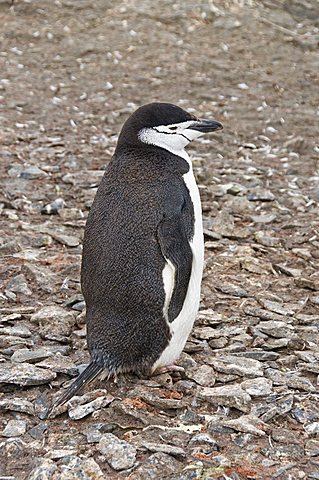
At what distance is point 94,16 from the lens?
8.74m

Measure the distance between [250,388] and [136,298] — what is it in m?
0.53

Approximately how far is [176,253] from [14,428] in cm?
82

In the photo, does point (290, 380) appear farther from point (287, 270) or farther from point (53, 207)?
point (53, 207)

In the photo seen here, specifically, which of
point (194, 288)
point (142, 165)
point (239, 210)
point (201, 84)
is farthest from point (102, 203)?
point (201, 84)

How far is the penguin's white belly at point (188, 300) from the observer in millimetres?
3334

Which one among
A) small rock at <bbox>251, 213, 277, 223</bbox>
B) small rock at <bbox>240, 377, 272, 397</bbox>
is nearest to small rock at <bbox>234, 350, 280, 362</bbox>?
small rock at <bbox>240, 377, 272, 397</bbox>

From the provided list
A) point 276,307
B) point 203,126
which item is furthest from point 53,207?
point 203,126

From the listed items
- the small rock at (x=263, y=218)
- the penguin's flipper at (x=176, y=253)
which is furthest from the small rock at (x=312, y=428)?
the small rock at (x=263, y=218)

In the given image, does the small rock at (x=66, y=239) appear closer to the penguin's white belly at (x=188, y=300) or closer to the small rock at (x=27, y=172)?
the small rock at (x=27, y=172)

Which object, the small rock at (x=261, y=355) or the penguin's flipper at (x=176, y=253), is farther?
the small rock at (x=261, y=355)

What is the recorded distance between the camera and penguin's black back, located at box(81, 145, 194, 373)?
3.22 meters

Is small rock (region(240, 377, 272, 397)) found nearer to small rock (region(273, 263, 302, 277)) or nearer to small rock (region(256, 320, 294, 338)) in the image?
small rock (region(256, 320, 294, 338))

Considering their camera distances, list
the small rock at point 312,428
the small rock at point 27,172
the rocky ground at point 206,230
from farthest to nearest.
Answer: the small rock at point 27,172
the small rock at point 312,428
the rocky ground at point 206,230

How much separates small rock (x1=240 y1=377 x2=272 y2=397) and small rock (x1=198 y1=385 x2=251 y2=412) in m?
0.03
